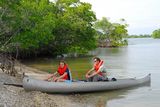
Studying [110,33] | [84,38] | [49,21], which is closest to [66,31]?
[84,38]

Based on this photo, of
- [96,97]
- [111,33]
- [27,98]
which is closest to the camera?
[27,98]

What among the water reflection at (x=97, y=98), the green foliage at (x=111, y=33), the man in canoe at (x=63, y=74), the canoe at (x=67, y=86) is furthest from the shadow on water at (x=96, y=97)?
the green foliage at (x=111, y=33)

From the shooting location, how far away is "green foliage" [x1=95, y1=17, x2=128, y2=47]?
82.7 m

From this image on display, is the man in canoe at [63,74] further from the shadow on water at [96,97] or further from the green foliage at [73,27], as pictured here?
the green foliage at [73,27]

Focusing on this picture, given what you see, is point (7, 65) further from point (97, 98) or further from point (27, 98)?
point (97, 98)

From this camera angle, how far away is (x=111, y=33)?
8538 centimetres

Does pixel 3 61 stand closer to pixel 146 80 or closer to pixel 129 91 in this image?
pixel 129 91

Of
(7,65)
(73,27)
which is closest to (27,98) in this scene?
(7,65)

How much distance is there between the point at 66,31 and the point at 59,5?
4.36 metres

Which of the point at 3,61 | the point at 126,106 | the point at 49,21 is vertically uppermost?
the point at 49,21

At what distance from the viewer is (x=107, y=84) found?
1655 cm

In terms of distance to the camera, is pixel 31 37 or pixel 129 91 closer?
pixel 129 91

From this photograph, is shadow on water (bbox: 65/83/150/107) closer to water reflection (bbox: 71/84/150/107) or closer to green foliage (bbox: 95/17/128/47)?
water reflection (bbox: 71/84/150/107)

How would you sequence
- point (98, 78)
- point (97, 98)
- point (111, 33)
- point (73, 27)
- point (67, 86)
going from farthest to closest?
point (111, 33)
point (73, 27)
point (98, 78)
point (97, 98)
point (67, 86)
